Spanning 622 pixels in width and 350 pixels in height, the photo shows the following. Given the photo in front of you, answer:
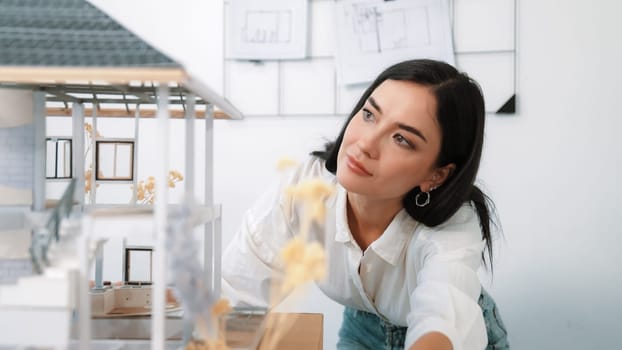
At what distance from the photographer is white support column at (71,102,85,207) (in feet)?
3.04

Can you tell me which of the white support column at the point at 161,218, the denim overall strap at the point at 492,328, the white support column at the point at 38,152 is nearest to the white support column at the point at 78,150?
the white support column at the point at 38,152

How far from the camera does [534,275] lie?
70.0 inches

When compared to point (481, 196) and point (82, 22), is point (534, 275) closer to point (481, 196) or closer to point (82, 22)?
point (481, 196)

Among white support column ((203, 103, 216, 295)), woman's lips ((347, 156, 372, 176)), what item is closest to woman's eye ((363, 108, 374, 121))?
woman's lips ((347, 156, 372, 176))

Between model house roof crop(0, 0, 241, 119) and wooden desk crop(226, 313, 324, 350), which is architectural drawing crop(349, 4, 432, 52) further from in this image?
model house roof crop(0, 0, 241, 119)

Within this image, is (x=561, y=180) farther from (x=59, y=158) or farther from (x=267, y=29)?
(x=59, y=158)

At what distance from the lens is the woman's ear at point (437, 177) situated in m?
1.14

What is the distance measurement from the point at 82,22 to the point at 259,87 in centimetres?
126

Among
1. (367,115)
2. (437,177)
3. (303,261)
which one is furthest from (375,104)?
(303,261)

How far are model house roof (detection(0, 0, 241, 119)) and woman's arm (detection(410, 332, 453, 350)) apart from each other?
417mm

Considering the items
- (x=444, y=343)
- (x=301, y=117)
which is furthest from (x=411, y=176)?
(x=301, y=117)

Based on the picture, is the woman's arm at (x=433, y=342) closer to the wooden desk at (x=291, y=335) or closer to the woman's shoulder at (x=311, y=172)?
the wooden desk at (x=291, y=335)

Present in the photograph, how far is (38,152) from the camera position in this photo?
0.71 meters

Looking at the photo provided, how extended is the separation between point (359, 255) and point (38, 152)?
676 millimetres
